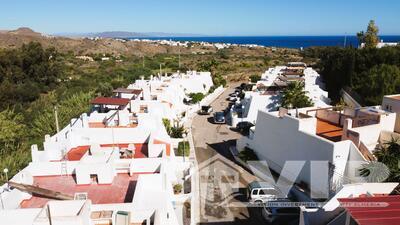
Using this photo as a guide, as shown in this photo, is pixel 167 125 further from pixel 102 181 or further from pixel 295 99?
pixel 102 181

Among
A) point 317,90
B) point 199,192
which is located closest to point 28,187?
point 199,192

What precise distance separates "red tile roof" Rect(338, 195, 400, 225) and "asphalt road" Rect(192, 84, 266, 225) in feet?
24.9

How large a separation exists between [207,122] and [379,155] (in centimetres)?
2054

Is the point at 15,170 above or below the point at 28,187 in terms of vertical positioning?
below

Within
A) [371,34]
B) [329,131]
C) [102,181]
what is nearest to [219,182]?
[329,131]

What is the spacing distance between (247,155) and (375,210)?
15.3m

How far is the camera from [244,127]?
32.1 m

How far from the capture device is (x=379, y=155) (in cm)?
1756

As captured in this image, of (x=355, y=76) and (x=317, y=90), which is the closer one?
(x=317, y=90)

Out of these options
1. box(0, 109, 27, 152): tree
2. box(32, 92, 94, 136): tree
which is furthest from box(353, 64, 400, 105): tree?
box(0, 109, 27, 152): tree

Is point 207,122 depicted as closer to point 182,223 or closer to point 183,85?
point 183,85

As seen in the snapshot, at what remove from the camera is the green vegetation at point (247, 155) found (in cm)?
2456

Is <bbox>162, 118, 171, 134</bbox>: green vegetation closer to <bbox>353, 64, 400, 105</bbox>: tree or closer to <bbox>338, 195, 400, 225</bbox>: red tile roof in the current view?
<bbox>353, 64, 400, 105</bbox>: tree

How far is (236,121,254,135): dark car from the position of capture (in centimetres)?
3192
